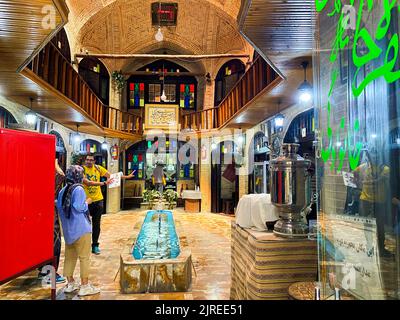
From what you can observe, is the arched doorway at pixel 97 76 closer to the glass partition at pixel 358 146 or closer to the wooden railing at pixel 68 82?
the wooden railing at pixel 68 82

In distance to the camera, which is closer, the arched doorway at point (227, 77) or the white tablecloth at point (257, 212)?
the white tablecloth at point (257, 212)

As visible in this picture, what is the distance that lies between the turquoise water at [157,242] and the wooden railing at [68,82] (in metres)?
3.67

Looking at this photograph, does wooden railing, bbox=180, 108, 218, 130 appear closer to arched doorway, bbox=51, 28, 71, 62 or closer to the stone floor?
the stone floor

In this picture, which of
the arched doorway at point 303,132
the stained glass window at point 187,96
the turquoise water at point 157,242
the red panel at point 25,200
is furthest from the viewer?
the stained glass window at point 187,96

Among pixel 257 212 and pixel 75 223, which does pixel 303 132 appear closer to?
pixel 257 212

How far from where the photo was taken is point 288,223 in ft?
7.72

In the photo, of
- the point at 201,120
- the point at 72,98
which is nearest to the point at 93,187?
the point at 72,98

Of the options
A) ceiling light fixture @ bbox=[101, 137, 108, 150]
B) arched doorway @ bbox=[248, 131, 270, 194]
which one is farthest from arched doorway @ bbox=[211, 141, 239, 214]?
ceiling light fixture @ bbox=[101, 137, 108, 150]

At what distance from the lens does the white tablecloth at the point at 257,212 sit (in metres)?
2.62

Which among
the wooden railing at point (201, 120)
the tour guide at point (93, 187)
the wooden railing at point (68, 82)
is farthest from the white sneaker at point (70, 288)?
the wooden railing at point (201, 120)

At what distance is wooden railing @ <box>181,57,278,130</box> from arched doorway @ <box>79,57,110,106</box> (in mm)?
3848

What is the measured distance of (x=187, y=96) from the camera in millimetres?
15664

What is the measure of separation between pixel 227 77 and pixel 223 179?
461 centimetres
